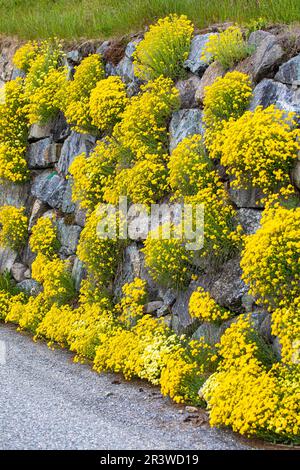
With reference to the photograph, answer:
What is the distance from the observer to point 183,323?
10.6 m

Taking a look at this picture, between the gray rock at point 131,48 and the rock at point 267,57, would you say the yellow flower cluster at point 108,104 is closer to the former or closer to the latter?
the gray rock at point 131,48

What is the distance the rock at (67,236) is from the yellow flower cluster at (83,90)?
71.1 inches

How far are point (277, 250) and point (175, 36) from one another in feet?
16.6

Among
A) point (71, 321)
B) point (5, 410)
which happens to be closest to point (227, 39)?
point (71, 321)

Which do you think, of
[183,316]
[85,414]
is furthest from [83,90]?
[85,414]

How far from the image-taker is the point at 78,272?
13.2 m

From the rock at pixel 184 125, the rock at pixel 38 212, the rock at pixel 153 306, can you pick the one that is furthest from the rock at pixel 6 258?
the rock at pixel 184 125

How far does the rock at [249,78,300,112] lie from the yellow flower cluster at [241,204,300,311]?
166 cm

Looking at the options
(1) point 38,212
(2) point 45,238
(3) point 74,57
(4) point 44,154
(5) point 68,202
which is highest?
(3) point 74,57

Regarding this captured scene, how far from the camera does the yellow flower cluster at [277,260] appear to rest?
8.52m

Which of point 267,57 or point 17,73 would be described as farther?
point 17,73

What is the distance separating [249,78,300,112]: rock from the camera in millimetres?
9781

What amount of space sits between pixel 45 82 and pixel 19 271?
3.86 m

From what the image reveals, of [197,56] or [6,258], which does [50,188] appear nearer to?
[6,258]
